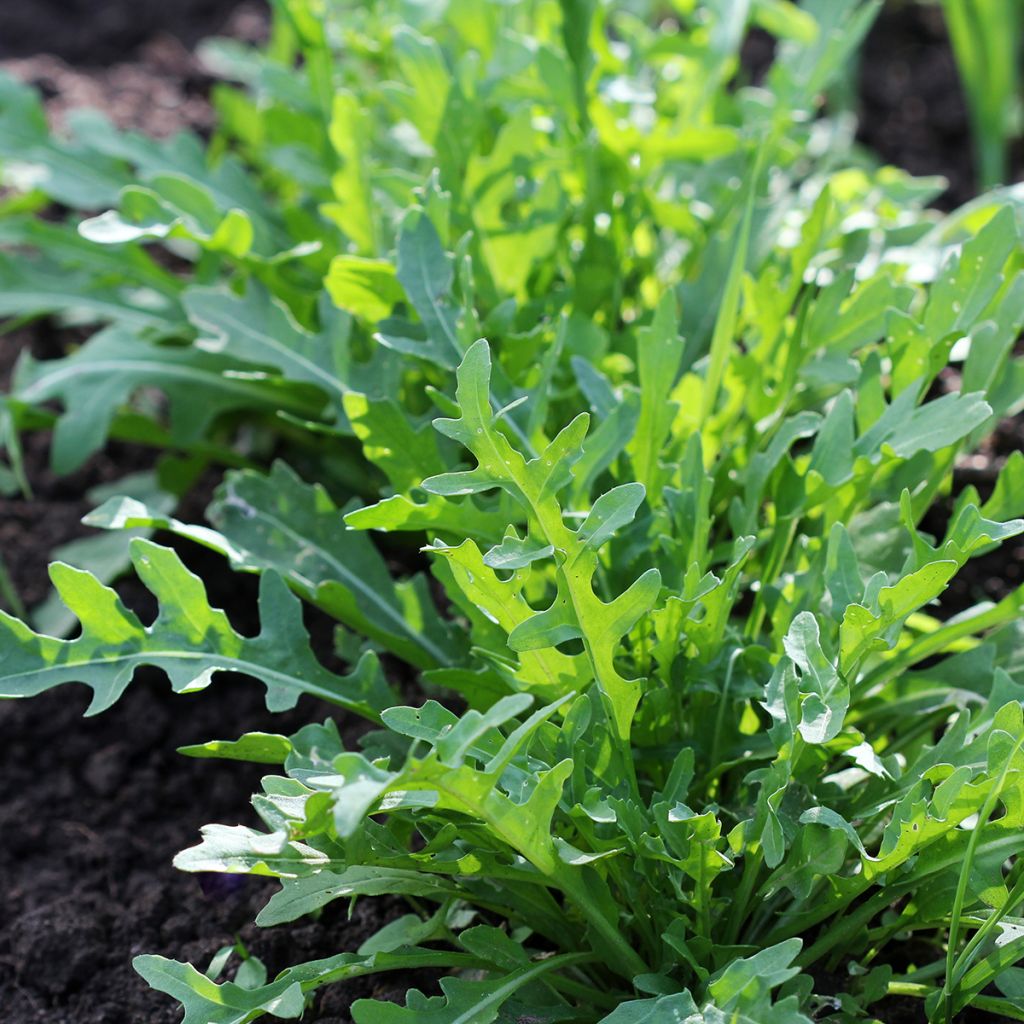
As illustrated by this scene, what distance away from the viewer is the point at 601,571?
63.2 inches

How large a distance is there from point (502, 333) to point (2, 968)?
1025 mm

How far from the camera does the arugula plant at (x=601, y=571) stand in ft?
4.29

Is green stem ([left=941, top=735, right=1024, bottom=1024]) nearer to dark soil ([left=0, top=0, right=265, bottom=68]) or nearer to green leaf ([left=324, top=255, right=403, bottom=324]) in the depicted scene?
green leaf ([left=324, top=255, right=403, bottom=324])

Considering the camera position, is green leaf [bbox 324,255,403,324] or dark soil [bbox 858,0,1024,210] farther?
dark soil [bbox 858,0,1024,210]

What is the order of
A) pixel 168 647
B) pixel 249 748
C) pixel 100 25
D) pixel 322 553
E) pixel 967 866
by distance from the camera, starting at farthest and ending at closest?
pixel 100 25
pixel 322 553
pixel 168 647
pixel 249 748
pixel 967 866

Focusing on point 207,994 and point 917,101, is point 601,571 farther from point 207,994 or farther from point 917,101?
point 917,101

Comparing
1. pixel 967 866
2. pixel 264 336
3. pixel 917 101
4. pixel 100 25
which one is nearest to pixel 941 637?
pixel 967 866

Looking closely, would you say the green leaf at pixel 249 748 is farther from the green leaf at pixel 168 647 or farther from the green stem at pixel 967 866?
the green stem at pixel 967 866

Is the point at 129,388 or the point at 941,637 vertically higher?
the point at 941,637

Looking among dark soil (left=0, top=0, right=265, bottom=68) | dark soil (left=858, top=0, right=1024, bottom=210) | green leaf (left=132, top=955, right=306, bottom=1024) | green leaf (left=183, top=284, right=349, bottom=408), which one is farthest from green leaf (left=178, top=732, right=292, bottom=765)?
dark soil (left=0, top=0, right=265, bottom=68)

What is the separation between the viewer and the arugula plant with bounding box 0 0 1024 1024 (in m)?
1.31

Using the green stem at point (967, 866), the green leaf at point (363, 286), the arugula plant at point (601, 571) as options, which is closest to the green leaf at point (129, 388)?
the arugula plant at point (601, 571)

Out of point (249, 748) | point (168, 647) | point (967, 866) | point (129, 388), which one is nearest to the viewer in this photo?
point (967, 866)

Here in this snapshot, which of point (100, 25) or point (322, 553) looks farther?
point (100, 25)
